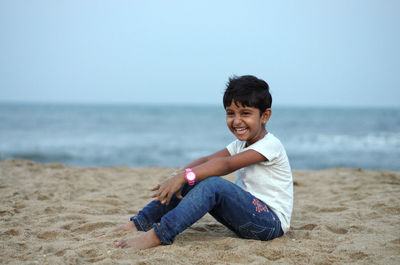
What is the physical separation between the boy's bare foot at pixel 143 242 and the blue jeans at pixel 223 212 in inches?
Result: 1.5

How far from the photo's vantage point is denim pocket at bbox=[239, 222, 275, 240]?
2.29 metres

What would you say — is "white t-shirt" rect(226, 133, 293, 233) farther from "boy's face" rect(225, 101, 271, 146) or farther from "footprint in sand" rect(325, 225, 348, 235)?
"footprint in sand" rect(325, 225, 348, 235)

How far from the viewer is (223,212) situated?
2297mm

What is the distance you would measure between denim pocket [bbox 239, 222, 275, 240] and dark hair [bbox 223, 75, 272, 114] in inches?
30.9

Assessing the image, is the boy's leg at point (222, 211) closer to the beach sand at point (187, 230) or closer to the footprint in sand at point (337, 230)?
the beach sand at point (187, 230)

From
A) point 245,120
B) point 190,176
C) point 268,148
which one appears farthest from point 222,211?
point 245,120

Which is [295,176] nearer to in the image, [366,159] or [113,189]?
[113,189]

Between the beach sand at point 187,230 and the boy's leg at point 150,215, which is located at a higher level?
the boy's leg at point 150,215

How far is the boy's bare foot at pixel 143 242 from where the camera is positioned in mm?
2185

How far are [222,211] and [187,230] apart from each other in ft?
1.79

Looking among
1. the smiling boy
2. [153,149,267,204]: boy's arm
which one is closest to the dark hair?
the smiling boy

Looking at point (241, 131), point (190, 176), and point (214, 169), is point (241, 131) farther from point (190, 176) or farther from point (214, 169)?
point (190, 176)

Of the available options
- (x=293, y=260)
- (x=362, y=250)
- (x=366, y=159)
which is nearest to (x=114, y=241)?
(x=293, y=260)

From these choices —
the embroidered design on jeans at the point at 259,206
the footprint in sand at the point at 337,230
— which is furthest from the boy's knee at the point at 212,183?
the footprint in sand at the point at 337,230
